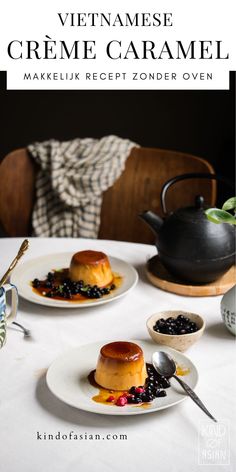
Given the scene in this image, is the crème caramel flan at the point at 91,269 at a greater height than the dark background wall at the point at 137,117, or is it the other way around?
the dark background wall at the point at 137,117

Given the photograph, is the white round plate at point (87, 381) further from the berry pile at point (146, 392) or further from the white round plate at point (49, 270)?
the white round plate at point (49, 270)

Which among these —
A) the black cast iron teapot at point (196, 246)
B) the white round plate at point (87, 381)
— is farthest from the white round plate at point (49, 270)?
the white round plate at point (87, 381)

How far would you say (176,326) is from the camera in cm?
135

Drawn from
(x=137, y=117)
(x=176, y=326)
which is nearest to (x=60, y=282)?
(x=176, y=326)

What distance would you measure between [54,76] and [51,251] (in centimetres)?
147

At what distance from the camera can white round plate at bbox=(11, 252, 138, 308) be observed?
4.96 feet

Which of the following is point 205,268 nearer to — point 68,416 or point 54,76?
point 68,416

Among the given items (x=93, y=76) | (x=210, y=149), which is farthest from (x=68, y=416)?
(x=210, y=149)

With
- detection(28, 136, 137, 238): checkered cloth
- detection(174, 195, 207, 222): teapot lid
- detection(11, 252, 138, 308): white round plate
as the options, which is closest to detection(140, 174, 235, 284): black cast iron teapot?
detection(174, 195, 207, 222): teapot lid

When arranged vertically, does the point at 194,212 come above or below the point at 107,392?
above

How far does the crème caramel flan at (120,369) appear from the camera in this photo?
113 cm

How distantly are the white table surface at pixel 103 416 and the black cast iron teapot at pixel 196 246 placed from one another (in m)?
0.07

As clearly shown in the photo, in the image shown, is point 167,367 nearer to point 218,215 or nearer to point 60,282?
point 218,215

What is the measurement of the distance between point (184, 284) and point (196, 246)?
0.12 m
